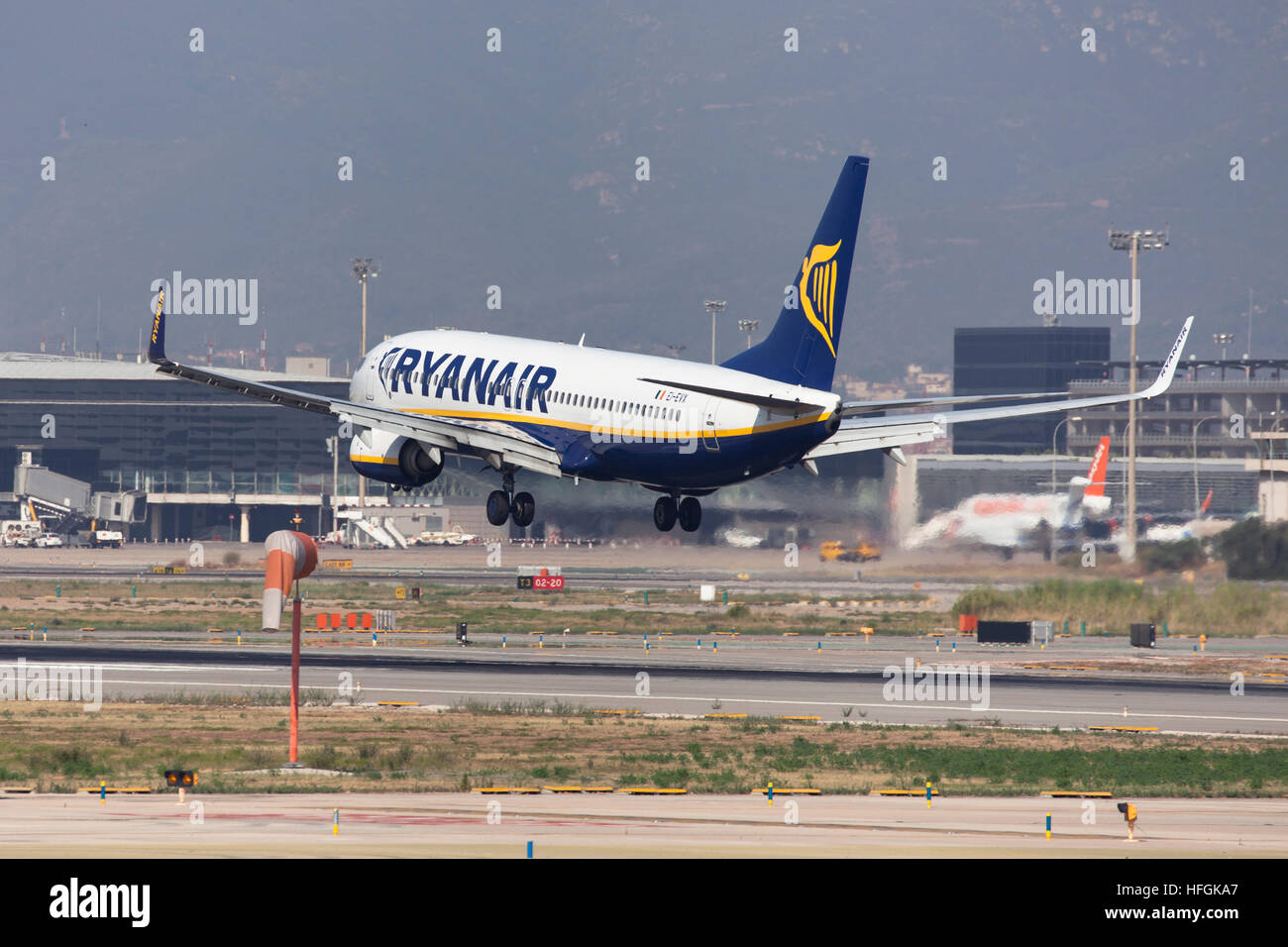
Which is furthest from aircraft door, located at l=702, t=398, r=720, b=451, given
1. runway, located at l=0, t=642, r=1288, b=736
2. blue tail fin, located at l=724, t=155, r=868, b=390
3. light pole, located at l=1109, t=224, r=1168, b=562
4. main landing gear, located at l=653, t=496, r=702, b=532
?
light pole, located at l=1109, t=224, r=1168, b=562

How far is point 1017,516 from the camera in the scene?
105 metres

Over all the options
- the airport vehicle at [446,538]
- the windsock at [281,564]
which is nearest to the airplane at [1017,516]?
the windsock at [281,564]

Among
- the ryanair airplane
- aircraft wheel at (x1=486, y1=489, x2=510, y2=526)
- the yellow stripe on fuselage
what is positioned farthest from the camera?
aircraft wheel at (x1=486, y1=489, x2=510, y2=526)

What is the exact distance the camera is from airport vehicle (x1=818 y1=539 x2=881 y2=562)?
9969cm

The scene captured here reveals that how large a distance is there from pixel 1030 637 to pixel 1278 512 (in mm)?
42461

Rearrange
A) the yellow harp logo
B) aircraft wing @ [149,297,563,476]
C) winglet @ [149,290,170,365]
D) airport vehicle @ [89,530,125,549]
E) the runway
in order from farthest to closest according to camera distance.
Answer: airport vehicle @ [89,530,125,549] → the runway → aircraft wing @ [149,297,563,476] → the yellow harp logo → winglet @ [149,290,170,365]

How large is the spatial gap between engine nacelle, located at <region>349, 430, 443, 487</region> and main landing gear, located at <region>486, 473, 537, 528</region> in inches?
104

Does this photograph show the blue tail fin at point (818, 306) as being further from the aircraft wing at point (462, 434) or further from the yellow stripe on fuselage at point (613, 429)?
the aircraft wing at point (462, 434)

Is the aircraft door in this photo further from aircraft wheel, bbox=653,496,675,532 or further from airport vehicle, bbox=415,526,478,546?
airport vehicle, bbox=415,526,478,546

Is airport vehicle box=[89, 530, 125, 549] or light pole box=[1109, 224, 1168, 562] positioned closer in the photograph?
light pole box=[1109, 224, 1168, 562]

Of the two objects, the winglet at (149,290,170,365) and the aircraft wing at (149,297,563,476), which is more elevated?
the winglet at (149,290,170,365)

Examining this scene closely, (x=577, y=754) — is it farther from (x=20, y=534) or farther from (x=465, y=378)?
(x=20, y=534)

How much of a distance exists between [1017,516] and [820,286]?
167 ft

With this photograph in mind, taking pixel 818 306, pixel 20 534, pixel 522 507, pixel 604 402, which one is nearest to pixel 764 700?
pixel 522 507
